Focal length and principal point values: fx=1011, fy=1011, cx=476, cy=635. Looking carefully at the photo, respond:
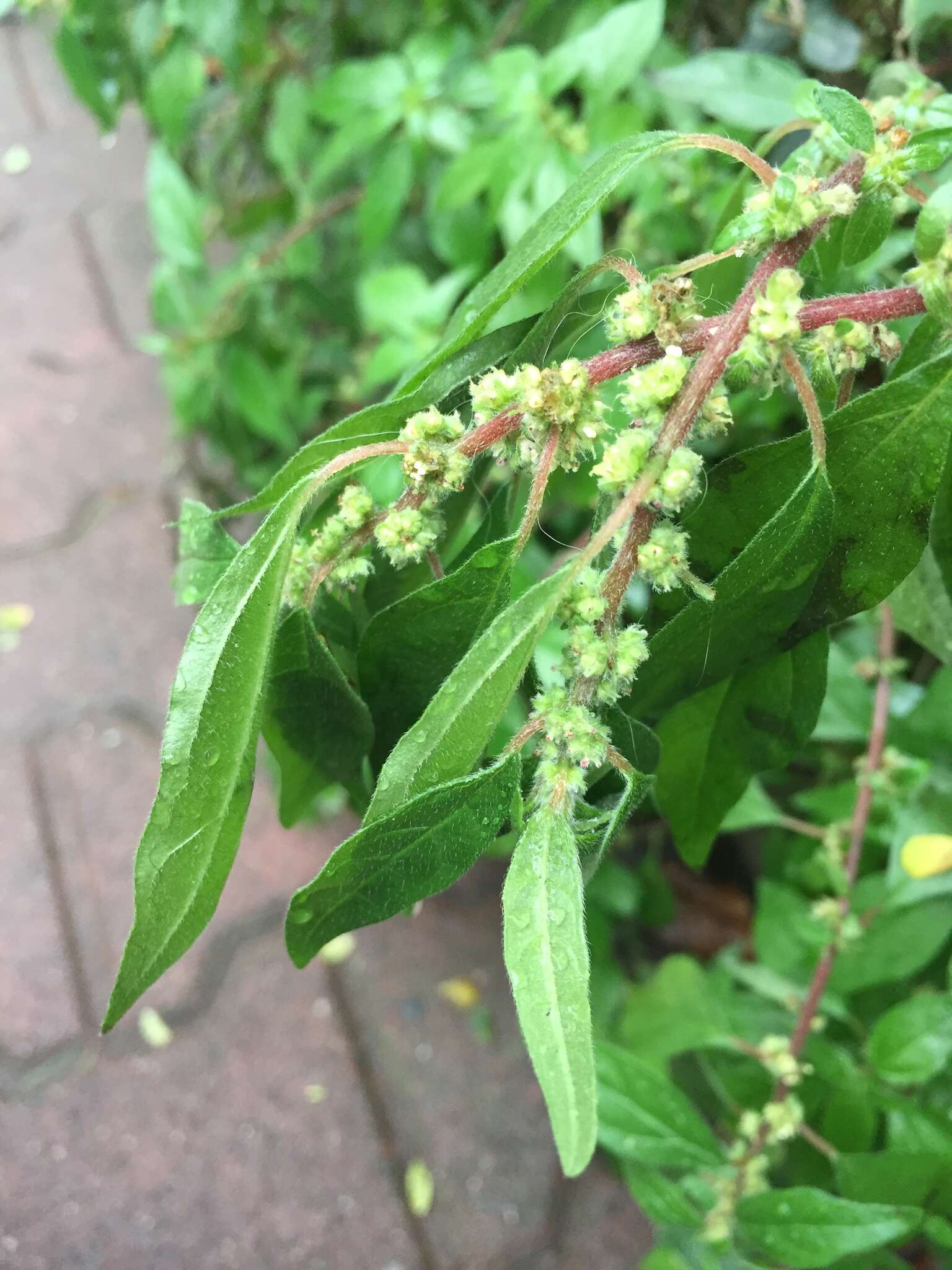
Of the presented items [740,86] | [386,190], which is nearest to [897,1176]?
[740,86]

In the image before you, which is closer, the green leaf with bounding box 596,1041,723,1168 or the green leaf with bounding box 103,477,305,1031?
the green leaf with bounding box 103,477,305,1031

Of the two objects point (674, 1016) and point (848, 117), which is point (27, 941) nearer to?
point (674, 1016)

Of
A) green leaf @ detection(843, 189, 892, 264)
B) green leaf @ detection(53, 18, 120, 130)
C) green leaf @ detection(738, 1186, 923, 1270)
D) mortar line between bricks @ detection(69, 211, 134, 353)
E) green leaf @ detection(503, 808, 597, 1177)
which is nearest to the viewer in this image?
green leaf @ detection(503, 808, 597, 1177)

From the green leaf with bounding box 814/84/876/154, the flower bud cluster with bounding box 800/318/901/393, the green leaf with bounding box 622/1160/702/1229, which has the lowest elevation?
the green leaf with bounding box 622/1160/702/1229

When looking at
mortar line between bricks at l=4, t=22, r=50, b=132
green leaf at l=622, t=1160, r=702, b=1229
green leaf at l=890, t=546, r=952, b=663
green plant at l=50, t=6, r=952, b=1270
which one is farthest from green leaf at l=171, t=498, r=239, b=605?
mortar line between bricks at l=4, t=22, r=50, b=132

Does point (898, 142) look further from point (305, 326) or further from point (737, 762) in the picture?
point (305, 326)

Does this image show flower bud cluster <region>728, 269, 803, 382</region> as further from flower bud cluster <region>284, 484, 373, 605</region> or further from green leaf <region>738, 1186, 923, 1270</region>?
Result: green leaf <region>738, 1186, 923, 1270</region>
